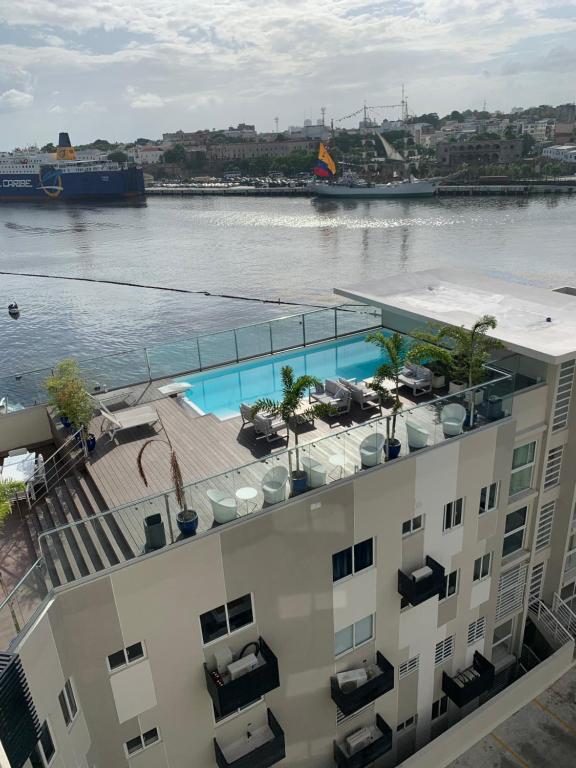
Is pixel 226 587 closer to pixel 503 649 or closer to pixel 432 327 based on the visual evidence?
pixel 432 327

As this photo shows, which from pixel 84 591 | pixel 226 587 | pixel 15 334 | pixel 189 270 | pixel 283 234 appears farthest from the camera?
pixel 283 234

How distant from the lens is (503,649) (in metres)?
17.8

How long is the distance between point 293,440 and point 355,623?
175 inches

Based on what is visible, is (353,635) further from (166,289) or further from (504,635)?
(166,289)

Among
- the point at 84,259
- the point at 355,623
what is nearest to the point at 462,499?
the point at 355,623

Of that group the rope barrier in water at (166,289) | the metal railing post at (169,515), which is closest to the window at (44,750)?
the metal railing post at (169,515)

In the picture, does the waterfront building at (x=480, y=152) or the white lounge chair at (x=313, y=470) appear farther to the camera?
the waterfront building at (x=480, y=152)

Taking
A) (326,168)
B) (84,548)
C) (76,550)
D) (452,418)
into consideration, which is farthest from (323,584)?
(326,168)

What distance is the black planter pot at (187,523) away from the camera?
32.8ft

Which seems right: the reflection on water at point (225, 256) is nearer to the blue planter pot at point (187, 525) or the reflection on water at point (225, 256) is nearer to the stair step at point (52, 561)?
the stair step at point (52, 561)

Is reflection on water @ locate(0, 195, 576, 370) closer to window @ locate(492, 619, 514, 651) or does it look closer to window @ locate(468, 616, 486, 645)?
window @ locate(492, 619, 514, 651)

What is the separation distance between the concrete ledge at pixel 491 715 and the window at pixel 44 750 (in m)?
9.80

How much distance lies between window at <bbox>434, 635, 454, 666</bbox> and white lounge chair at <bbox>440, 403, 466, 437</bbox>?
6.20m

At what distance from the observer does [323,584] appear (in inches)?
463
